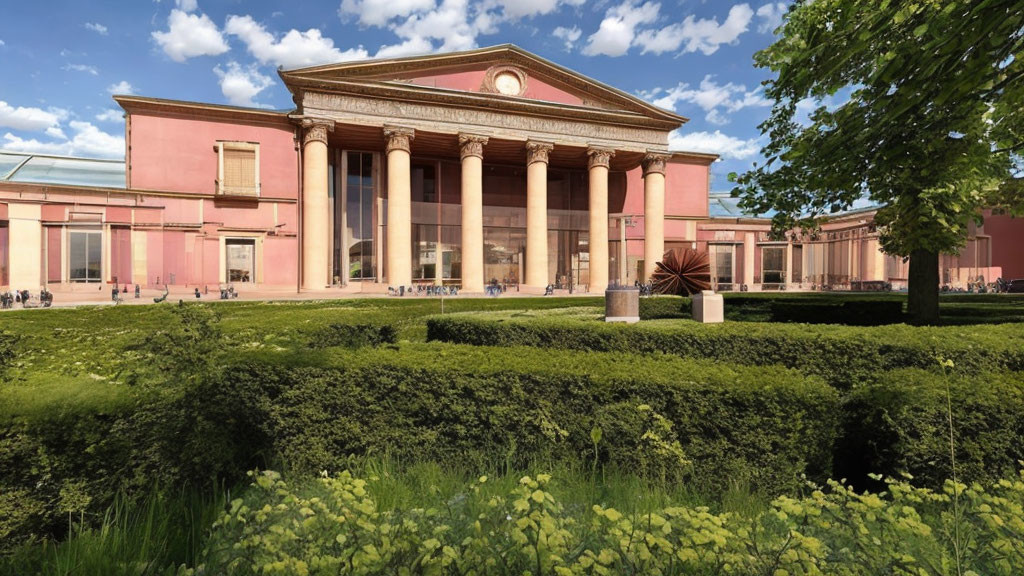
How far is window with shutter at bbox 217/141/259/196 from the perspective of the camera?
29578mm

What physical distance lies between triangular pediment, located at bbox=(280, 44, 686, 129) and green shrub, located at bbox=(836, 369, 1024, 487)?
103 ft

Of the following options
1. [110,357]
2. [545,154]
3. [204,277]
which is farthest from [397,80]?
[110,357]

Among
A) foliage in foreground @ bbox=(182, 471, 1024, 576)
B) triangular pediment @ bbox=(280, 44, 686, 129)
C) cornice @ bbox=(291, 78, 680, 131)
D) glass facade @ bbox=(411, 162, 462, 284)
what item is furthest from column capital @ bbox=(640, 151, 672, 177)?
foliage in foreground @ bbox=(182, 471, 1024, 576)

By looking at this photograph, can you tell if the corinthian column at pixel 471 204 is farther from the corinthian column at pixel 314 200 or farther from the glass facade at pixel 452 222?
the corinthian column at pixel 314 200

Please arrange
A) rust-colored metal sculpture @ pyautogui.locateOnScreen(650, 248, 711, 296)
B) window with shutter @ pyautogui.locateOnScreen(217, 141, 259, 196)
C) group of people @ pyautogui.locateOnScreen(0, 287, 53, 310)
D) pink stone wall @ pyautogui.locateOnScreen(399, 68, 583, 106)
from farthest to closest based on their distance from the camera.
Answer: pink stone wall @ pyautogui.locateOnScreen(399, 68, 583, 106)
window with shutter @ pyautogui.locateOnScreen(217, 141, 259, 196)
group of people @ pyautogui.locateOnScreen(0, 287, 53, 310)
rust-colored metal sculpture @ pyautogui.locateOnScreen(650, 248, 711, 296)

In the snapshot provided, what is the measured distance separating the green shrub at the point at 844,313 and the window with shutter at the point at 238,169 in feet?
103

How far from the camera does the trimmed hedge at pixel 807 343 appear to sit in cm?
544

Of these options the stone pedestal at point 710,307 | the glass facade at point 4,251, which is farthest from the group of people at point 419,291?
the glass facade at point 4,251

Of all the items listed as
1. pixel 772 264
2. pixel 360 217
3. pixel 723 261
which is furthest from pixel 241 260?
pixel 772 264

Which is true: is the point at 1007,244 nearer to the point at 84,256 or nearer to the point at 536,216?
the point at 536,216

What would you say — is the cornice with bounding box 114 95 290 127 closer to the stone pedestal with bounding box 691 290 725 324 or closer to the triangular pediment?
the triangular pediment

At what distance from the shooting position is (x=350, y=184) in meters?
34.0

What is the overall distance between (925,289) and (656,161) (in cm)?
2681

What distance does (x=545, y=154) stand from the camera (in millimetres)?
Answer: 33062
